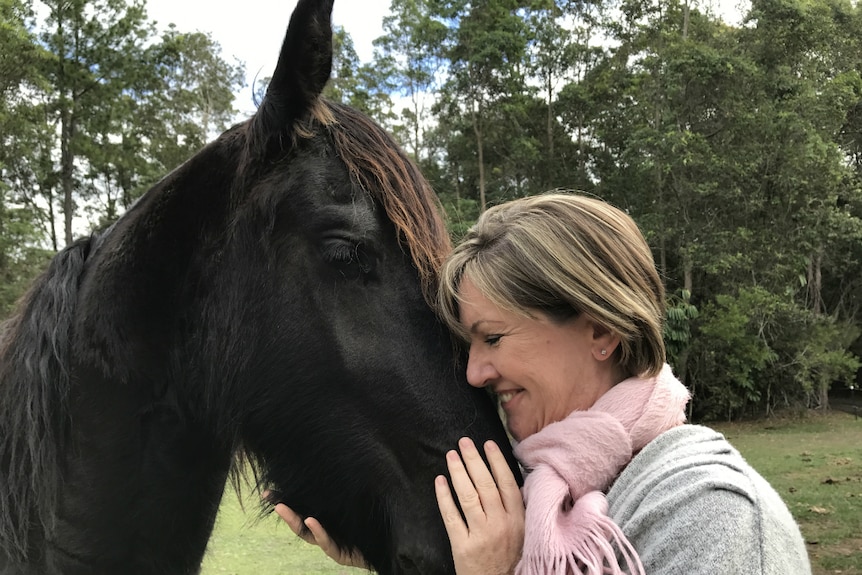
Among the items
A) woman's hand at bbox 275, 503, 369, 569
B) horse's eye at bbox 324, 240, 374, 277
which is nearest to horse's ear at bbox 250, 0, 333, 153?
horse's eye at bbox 324, 240, 374, 277

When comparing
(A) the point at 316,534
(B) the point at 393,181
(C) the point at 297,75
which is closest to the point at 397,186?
(B) the point at 393,181

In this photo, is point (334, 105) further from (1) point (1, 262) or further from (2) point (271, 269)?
(1) point (1, 262)

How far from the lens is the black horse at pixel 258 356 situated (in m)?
1.49

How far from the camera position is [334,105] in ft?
5.82

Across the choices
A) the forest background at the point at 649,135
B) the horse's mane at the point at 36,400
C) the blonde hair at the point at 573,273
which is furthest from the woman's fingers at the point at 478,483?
the forest background at the point at 649,135

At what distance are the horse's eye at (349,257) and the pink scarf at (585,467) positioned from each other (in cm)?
59

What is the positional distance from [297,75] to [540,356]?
3.20 ft

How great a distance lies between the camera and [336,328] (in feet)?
4.95

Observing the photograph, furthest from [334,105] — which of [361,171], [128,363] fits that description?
[128,363]

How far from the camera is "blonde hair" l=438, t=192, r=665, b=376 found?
51.8 inches

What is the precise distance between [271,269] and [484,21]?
86.0ft

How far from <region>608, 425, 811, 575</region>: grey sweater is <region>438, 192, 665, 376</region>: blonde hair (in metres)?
0.26

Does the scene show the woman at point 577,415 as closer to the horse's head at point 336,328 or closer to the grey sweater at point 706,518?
the grey sweater at point 706,518

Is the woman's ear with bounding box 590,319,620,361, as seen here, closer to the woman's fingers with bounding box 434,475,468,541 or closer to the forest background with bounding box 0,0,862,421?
the woman's fingers with bounding box 434,475,468,541
